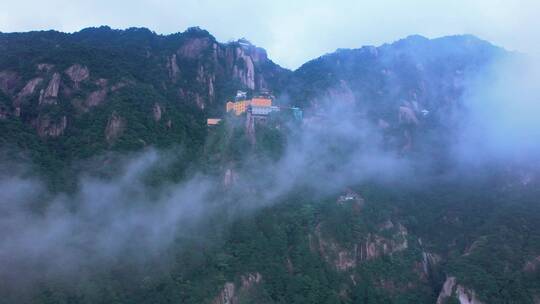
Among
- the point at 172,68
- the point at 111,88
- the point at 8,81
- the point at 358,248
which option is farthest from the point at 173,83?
the point at 358,248

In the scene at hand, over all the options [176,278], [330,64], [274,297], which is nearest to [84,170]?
[176,278]

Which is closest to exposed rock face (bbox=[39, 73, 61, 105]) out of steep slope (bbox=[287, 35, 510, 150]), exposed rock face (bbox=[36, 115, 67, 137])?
exposed rock face (bbox=[36, 115, 67, 137])

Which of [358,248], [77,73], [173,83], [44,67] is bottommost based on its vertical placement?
[358,248]

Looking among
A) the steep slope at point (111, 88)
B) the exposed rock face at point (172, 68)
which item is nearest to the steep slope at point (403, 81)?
the steep slope at point (111, 88)

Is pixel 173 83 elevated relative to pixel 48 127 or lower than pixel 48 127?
elevated

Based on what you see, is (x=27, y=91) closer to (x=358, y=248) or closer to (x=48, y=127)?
(x=48, y=127)

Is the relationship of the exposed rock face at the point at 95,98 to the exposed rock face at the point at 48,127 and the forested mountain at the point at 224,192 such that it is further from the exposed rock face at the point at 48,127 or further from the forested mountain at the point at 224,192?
the exposed rock face at the point at 48,127
